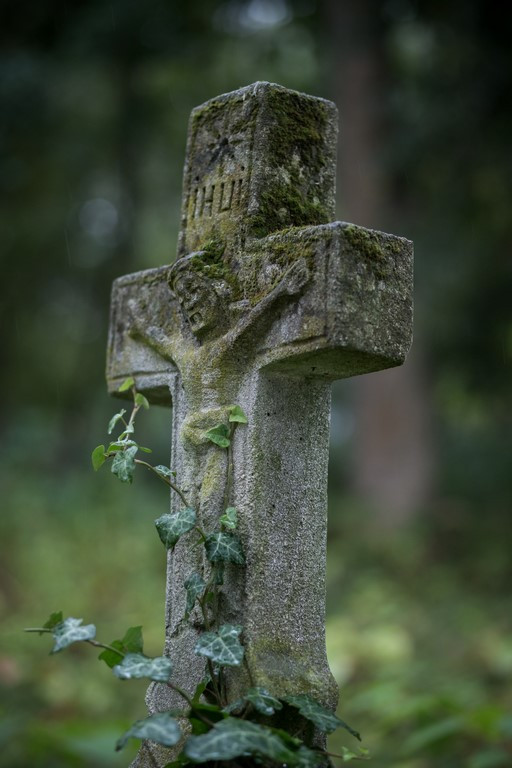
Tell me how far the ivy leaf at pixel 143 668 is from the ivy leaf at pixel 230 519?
458 mm

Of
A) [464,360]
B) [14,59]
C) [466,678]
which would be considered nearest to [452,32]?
[464,360]

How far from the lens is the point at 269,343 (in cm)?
303

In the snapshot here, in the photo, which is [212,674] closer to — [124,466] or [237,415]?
[124,466]

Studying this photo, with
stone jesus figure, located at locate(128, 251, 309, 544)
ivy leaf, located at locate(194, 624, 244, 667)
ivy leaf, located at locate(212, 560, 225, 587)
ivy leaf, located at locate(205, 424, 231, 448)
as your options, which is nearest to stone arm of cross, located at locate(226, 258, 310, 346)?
stone jesus figure, located at locate(128, 251, 309, 544)

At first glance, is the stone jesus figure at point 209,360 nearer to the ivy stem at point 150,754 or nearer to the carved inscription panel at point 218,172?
the carved inscription panel at point 218,172

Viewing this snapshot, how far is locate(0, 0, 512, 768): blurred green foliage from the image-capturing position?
6559 mm

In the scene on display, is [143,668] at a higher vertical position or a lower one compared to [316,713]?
higher

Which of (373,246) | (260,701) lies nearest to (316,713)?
(260,701)

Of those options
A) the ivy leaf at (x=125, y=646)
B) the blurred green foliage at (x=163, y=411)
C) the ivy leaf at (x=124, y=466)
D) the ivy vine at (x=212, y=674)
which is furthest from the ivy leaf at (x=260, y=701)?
the blurred green foliage at (x=163, y=411)

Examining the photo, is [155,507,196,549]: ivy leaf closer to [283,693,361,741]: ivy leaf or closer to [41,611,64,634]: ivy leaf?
[41,611,64,634]: ivy leaf

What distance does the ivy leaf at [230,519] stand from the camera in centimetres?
296

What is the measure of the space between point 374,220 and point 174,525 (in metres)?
8.07

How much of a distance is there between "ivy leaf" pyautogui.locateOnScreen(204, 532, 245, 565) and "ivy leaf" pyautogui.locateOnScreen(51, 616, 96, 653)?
430 millimetres

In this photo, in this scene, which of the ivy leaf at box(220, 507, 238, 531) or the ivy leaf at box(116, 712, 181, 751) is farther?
the ivy leaf at box(220, 507, 238, 531)
